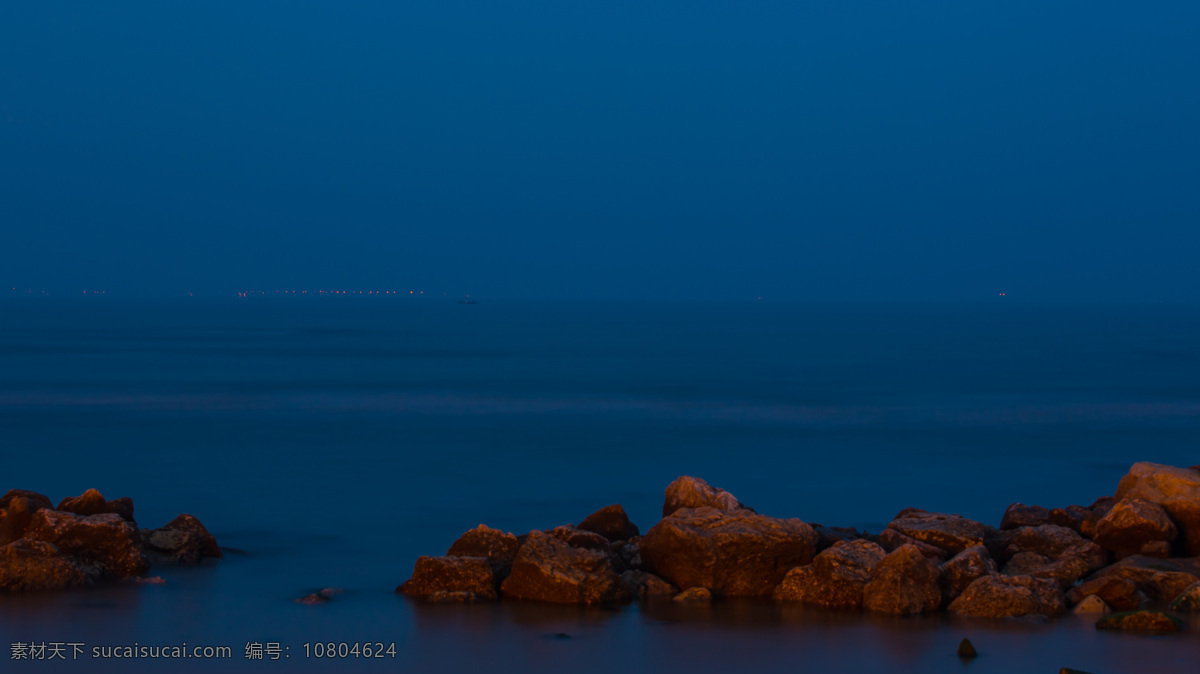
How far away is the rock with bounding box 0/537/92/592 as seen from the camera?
10.8 metres

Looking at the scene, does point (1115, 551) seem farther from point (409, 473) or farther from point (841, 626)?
point (409, 473)

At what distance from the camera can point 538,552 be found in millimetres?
10984

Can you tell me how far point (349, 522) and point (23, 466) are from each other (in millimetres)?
9241

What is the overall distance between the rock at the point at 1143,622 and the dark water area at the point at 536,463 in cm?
17

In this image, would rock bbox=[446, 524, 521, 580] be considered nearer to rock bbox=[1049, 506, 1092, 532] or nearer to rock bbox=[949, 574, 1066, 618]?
rock bbox=[949, 574, 1066, 618]

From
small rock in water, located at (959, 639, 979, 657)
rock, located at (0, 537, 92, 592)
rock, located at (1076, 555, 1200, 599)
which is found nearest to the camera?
small rock in water, located at (959, 639, 979, 657)

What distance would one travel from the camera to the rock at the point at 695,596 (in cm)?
1084

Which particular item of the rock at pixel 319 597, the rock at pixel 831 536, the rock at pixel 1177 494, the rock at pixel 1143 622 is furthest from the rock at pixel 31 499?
the rock at pixel 1177 494

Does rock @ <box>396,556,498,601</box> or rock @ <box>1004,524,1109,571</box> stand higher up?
rock @ <box>1004,524,1109,571</box>

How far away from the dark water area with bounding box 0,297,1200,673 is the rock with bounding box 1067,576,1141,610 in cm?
60

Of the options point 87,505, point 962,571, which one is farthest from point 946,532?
point 87,505

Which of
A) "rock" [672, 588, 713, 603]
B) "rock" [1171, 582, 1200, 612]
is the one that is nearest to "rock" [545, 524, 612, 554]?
"rock" [672, 588, 713, 603]

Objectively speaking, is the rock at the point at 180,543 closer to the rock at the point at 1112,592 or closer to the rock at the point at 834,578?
the rock at the point at 834,578

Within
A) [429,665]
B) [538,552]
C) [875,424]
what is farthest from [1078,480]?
[429,665]
